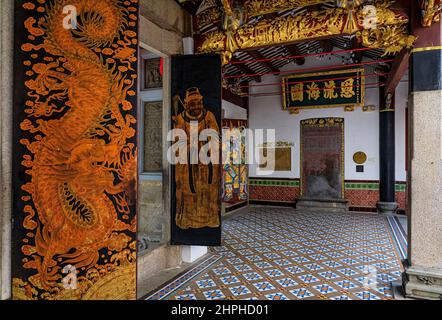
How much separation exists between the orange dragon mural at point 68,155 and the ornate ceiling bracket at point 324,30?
1.87 meters

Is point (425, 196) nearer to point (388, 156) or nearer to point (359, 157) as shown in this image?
point (388, 156)

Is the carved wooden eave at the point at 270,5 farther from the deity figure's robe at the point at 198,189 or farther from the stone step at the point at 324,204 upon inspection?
the stone step at the point at 324,204

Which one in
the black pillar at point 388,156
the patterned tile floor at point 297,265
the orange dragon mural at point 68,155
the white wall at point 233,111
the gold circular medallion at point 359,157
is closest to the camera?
the orange dragon mural at point 68,155

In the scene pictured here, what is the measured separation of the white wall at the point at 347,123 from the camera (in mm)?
7145

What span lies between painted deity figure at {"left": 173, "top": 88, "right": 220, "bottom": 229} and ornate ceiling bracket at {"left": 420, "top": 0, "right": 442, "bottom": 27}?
93.1 inches

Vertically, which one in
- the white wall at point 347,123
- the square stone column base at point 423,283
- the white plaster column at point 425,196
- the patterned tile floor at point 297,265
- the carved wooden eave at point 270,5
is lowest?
the patterned tile floor at point 297,265

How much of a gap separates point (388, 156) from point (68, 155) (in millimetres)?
7121

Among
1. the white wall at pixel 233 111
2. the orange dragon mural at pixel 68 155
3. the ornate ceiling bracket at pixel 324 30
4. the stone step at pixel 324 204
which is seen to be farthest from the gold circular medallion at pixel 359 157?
the orange dragon mural at pixel 68 155

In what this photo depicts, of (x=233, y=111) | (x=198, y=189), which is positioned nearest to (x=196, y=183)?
(x=198, y=189)

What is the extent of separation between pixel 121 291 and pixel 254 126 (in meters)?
6.91

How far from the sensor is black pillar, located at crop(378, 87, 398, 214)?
707cm

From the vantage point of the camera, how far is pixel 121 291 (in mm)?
2168

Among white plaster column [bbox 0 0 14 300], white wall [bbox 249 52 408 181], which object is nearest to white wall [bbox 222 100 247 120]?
white wall [bbox 249 52 408 181]

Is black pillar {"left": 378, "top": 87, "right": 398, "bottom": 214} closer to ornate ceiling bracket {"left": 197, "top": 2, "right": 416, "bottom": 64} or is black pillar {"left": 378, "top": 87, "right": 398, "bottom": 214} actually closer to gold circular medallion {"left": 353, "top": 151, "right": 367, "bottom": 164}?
gold circular medallion {"left": 353, "top": 151, "right": 367, "bottom": 164}
